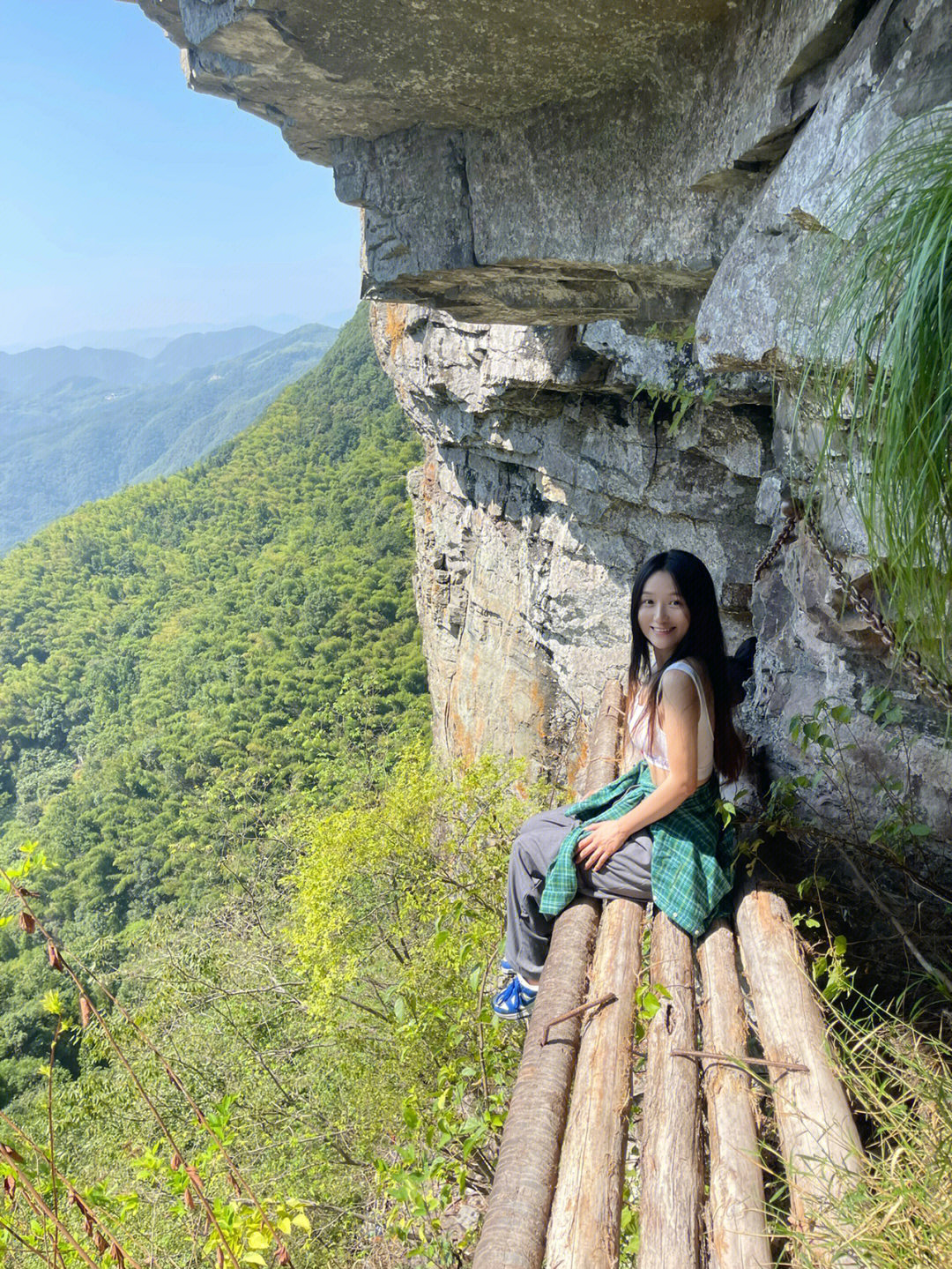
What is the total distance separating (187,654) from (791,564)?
32218 mm

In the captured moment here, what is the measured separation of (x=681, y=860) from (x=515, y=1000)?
97cm

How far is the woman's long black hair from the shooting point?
8.55 ft

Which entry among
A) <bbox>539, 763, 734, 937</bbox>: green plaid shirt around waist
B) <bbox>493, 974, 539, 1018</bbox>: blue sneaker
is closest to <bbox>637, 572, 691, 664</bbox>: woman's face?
<bbox>539, 763, 734, 937</bbox>: green plaid shirt around waist

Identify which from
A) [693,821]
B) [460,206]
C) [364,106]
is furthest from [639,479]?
[693,821]

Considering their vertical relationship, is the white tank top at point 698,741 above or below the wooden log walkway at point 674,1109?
above

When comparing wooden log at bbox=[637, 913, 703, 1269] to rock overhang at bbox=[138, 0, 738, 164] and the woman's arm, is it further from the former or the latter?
rock overhang at bbox=[138, 0, 738, 164]

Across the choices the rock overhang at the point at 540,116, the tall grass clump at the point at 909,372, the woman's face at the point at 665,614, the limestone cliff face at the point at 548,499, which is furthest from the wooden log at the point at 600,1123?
the limestone cliff face at the point at 548,499

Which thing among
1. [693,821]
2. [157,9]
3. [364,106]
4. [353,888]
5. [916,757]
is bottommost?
[353,888]

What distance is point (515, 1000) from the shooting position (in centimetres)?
293

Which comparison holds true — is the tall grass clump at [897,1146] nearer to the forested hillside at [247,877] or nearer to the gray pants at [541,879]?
the gray pants at [541,879]

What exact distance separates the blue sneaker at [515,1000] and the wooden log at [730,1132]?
0.86 meters

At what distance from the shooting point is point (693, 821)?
248 centimetres

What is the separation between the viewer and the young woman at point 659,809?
2414mm

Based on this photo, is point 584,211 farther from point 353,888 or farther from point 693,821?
point 353,888
